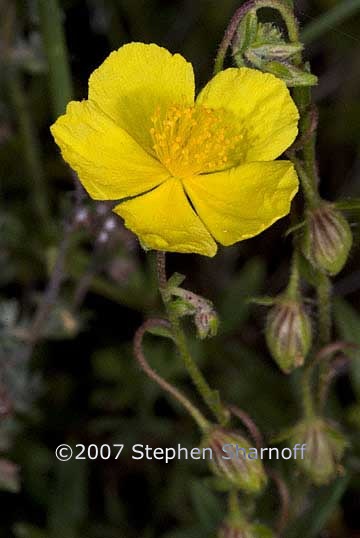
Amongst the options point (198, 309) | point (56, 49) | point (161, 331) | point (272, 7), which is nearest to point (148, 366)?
point (161, 331)

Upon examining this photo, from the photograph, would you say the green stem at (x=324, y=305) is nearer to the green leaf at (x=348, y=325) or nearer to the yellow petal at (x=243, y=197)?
the yellow petal at (x=243, y=197)

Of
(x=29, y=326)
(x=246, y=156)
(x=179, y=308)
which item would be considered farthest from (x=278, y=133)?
(x=29, y=326)

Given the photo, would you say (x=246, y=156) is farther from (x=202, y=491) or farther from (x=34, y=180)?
(x=34, y=180)

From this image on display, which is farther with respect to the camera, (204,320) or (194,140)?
(194,140)

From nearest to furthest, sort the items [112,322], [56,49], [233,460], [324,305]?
1. [233,460]
2. [324,305]
3. [56,49]
4. [112,322]

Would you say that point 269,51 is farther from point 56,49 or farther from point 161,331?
point 56,49

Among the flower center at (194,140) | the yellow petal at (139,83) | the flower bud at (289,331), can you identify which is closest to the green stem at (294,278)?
the flower bud at (289,331)

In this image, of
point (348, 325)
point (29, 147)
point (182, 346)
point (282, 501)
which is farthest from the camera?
point (29, 147)
